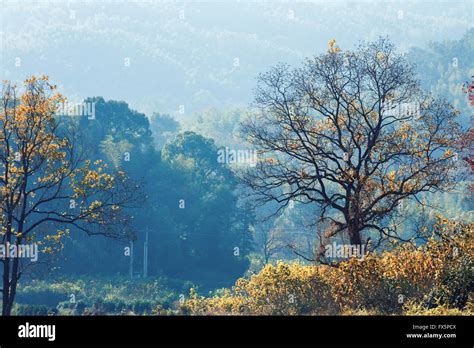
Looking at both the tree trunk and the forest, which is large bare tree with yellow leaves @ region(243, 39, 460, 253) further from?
the tree trunk

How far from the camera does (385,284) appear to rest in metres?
26.1

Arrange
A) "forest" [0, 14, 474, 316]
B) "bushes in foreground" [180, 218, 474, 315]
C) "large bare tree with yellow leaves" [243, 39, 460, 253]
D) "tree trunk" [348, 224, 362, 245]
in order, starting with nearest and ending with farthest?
"bushes in foreground" [180, 218, 474, 315] → "forest" [0, 14, 474, 316] → "tree trunk" [348, 224, 362, 245] → "large bare tree with yellow leaves" [243, 39, 460, 253]

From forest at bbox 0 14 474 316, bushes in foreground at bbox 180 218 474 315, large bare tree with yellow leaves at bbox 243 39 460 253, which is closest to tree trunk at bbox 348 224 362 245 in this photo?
forest at bbox 0 14 474 316

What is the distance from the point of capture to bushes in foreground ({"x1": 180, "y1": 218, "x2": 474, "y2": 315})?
23.2 m

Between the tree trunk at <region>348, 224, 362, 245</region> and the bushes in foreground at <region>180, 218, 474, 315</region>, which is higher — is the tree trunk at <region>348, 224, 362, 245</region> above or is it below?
above

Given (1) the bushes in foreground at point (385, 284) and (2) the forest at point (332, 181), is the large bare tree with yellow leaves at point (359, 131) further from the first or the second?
(1) the bushes in foreground at point (385, 284)

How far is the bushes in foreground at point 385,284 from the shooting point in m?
23.2

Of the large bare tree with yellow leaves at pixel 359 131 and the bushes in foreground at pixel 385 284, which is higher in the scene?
the large bare tree with yellow leaves at pixel 359 131

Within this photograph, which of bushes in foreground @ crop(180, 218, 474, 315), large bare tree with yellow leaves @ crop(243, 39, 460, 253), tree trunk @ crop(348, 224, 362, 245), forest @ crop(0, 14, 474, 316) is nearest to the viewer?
bushes in foreground @ crop(180, 218, 474, 315)

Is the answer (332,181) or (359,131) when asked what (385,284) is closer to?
(332,181)

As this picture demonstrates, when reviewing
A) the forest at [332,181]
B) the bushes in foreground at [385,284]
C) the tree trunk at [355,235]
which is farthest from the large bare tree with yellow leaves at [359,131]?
the bushes in foreground at [385,284]
